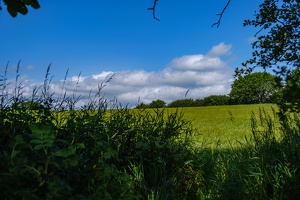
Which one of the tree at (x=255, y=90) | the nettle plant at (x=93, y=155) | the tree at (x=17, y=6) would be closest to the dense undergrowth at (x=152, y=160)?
the nettle plant at (x=93, y=155)

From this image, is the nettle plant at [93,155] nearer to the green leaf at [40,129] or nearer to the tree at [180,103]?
the green leaf at [40,129]

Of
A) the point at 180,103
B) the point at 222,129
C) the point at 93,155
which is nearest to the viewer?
the point at 93,155

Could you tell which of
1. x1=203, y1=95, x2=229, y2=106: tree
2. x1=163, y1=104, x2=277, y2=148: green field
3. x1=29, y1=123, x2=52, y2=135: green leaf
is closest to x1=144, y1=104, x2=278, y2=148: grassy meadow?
x1=163, y1=104, x2=277, y2=148: green field

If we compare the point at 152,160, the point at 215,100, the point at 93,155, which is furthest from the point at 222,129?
the point at 215,100

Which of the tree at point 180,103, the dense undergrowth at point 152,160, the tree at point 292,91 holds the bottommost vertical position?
the dense undergrowth at point 152,160

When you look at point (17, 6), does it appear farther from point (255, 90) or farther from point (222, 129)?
point (255, 90)

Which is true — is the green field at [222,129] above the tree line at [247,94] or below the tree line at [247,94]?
below

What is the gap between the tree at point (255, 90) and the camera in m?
5.57

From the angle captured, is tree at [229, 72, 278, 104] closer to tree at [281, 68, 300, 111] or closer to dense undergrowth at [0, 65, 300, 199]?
tree at [281, 68, 300, 111]

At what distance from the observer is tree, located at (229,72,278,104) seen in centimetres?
557

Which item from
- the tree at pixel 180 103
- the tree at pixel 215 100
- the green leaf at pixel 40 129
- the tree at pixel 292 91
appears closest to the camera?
the green leaf at pixel 40 129

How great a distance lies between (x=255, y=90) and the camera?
16.3 m

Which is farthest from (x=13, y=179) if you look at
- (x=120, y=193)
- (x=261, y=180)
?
(x=261, y=180)

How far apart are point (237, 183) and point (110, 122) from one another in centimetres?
209
